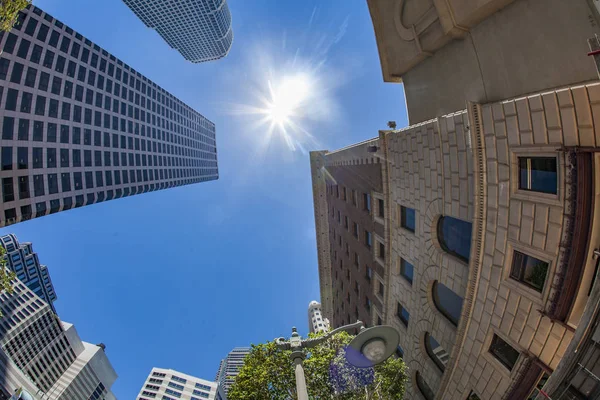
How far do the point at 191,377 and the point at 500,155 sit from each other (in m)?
172

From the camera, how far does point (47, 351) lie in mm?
96688

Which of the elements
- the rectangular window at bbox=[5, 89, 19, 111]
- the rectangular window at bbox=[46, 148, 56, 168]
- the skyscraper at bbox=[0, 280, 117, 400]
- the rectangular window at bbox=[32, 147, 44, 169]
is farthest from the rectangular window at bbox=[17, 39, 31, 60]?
the skyscraper at bbox=[0, 280, 117, 400]

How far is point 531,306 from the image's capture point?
36.0ft

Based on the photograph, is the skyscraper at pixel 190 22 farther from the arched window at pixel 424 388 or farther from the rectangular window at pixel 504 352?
the rectangular window at pixel 504 352

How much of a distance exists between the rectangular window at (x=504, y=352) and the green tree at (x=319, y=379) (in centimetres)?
496

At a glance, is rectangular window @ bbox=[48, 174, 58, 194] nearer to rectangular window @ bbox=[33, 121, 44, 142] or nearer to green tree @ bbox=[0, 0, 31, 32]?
rectangular window @ bbox=[33, 121, 44, 142]

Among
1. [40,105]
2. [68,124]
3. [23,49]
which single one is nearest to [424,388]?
[40,105]

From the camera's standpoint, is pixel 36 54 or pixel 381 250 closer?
pixel 381 250

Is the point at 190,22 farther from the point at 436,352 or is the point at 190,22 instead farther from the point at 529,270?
the point at 529,270

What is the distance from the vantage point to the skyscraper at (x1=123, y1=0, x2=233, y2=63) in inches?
5413

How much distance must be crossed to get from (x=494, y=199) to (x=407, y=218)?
868cm

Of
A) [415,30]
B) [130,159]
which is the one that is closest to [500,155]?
[415,30]

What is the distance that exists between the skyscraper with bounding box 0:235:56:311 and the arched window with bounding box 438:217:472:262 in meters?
185

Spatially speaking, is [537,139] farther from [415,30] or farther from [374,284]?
[374,284]
